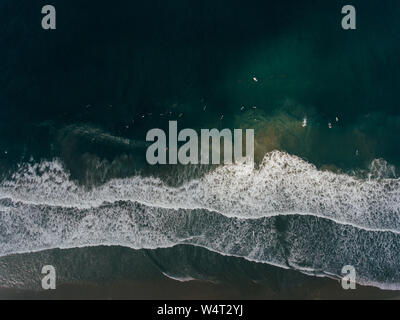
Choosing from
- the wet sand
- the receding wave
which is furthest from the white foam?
the wet sand

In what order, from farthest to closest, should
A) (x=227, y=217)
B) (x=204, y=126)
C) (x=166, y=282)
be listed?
(x=204, y=126)
(x=227, y=217)
(x=166, y=282)

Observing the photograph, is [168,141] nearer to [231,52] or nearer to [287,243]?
[231,52]

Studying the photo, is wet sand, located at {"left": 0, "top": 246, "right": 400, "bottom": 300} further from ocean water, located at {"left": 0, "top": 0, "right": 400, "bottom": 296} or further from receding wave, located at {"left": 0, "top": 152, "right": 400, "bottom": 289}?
receding wave, located at {"left": 0, "top": 152, "right": 400, "bottom": 289}

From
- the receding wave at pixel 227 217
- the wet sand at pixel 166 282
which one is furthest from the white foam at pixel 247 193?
the wet sand at pixel 166 282

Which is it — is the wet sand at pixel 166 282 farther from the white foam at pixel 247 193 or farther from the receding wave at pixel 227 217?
the white foam at pixel 247 193

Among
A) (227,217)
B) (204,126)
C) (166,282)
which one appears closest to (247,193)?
(227,217)

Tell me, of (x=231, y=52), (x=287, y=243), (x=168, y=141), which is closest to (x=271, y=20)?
(x=231, y=52)

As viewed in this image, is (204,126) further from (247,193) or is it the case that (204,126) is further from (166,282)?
(166,282)
